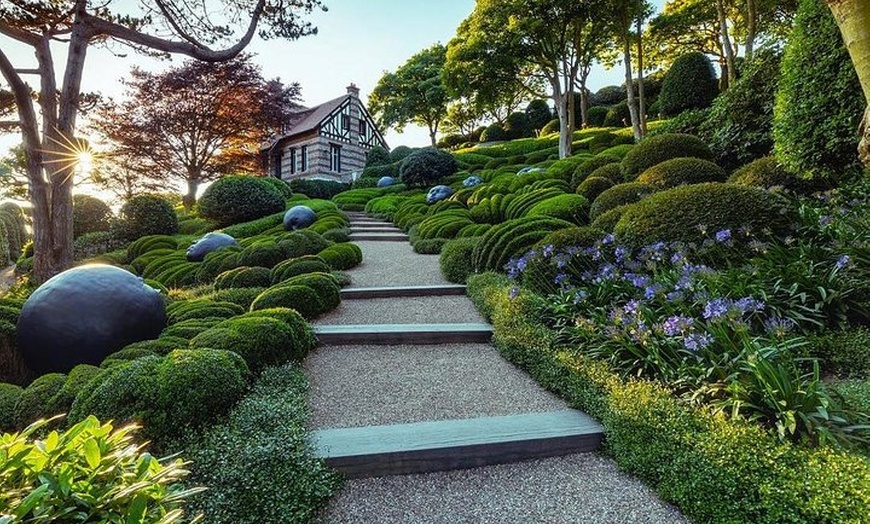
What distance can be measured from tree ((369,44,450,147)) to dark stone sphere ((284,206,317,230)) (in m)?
25.6

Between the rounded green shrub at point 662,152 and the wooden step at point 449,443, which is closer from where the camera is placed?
the wooden step at point 449,443

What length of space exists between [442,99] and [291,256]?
31391mm

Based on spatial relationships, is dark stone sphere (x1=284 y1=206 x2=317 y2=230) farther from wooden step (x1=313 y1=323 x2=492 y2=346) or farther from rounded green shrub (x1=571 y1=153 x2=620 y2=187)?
wooden step (x1=313 y1=323 x2=492 y2=346)

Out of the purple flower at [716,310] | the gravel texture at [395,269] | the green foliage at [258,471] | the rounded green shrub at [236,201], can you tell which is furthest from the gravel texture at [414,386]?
the rounded green shrub at [236,201]

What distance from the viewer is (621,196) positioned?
641cm

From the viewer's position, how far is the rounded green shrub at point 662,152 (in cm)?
785

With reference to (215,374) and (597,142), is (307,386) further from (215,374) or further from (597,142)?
(597,142)

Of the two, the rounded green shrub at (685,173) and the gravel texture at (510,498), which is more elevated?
the rounded green shrub at (685,173)

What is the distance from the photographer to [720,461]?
1979 mm

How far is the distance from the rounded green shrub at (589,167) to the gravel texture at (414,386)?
657 cm

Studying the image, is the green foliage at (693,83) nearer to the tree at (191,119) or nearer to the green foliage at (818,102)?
the green foliage at (818,102)

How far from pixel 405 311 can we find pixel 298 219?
762cm

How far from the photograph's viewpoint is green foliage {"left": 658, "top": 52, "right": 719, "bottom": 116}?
1800 cm

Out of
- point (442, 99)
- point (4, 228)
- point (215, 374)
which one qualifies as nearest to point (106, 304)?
point (215, 374)
